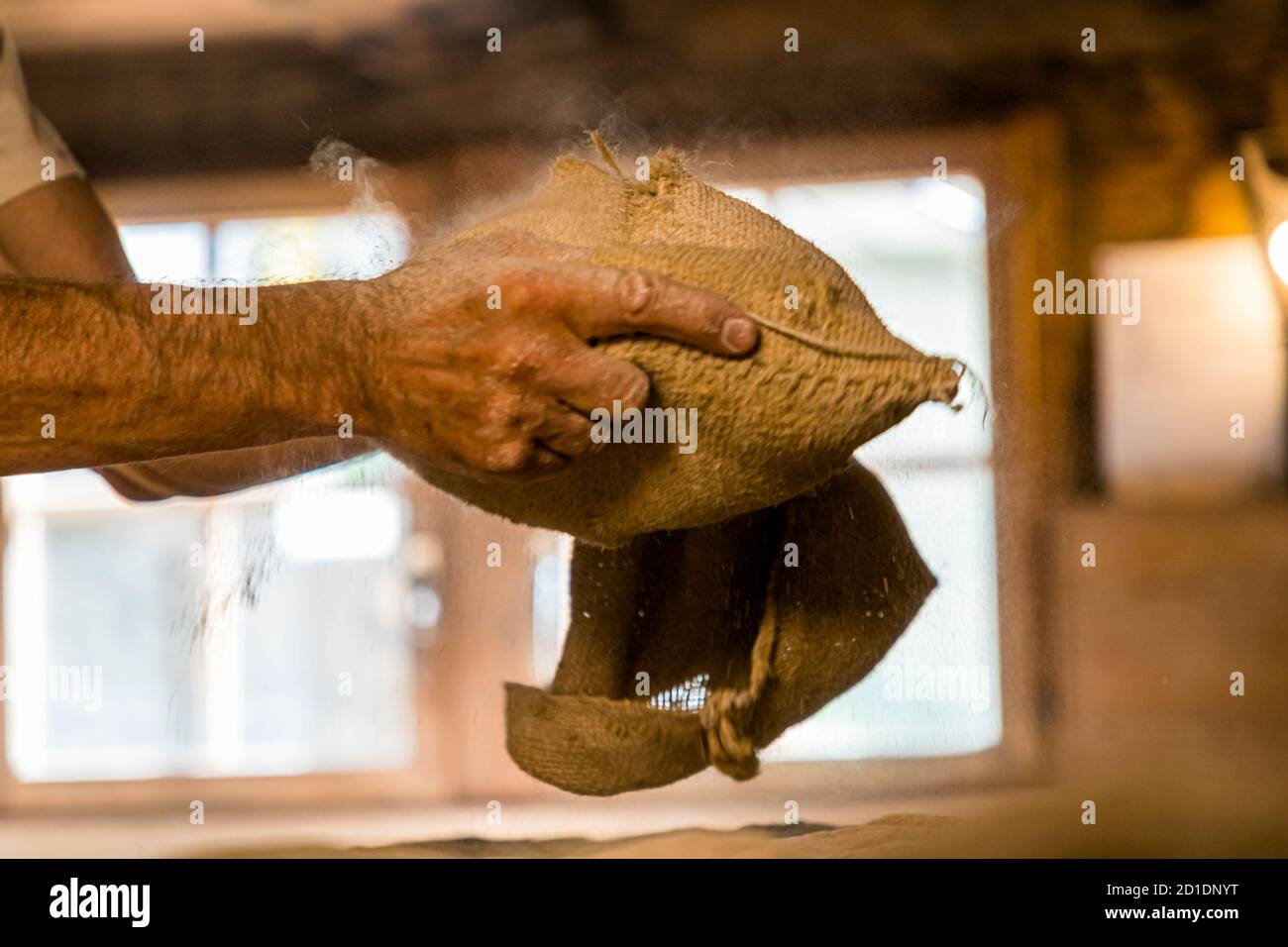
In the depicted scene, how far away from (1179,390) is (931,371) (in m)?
0.60

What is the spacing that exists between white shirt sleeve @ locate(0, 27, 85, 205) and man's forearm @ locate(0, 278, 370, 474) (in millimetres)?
253

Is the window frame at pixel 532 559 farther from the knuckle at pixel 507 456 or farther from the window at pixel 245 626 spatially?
the knuckle at pixel 507 456

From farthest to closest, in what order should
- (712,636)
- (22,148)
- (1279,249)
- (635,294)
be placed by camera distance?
1. (1279,249)
2. (22,148)
3. (712,636)
4. (635,294)

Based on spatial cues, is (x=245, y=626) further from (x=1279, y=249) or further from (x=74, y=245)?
(x=1279, y=249)

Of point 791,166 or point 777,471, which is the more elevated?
point 791,166

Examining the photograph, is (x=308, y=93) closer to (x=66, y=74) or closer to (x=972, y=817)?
(x=66, y=74)

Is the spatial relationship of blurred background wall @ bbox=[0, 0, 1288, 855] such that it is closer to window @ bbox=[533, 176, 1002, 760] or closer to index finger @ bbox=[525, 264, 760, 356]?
window @ bbox=[533, 176, 1002, 760]

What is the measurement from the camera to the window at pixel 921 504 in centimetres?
52

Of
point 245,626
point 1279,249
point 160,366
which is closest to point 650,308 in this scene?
point 160,366

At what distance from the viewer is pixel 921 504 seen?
0.52 m

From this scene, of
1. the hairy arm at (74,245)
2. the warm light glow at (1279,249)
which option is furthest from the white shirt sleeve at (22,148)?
the warm light glow at (1279,249)

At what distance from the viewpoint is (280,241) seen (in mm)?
558

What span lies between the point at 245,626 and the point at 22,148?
28 centimetres
